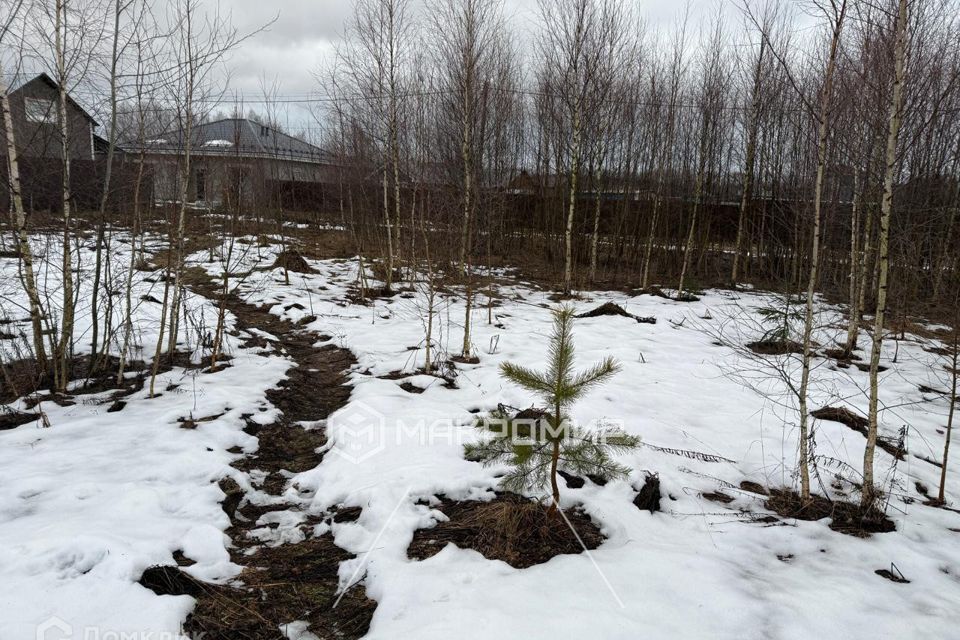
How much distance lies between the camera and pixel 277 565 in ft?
8.80

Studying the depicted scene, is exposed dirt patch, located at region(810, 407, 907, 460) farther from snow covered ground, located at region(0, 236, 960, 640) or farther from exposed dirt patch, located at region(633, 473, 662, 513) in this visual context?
exposed dirt patch, located at region(633, 473, 662, 513)

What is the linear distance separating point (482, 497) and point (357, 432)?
1.42 m

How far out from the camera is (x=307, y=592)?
2465 millimetres

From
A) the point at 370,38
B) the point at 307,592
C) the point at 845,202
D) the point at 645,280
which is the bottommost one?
the point at 307,592

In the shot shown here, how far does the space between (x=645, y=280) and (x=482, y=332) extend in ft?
21.0

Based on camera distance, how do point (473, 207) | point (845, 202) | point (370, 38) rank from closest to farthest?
point (473, 207), point (845, 202), point (370, 38)

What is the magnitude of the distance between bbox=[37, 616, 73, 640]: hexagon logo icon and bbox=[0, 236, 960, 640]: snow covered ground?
0.19 feet

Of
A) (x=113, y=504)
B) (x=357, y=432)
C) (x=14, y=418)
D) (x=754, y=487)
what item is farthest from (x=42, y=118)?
(x=754, y=487)

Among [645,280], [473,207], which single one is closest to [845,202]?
[645,280]

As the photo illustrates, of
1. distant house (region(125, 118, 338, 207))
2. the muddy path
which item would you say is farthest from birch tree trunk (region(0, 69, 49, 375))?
the muddy path

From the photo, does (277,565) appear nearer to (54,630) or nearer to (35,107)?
(54,630)

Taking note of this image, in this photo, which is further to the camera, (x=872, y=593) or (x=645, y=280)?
(x=645, y=280)

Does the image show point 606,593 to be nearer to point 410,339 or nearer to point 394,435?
point 394,435

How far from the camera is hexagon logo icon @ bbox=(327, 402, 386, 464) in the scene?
3.88 metres
